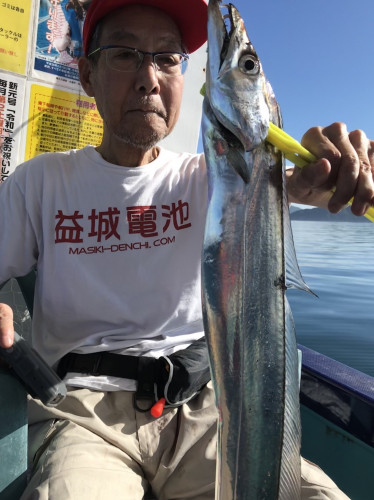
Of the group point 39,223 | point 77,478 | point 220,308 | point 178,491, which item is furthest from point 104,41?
point 178,491

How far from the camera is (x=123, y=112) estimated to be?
5.95ft

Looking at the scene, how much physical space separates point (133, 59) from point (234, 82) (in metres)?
0.86

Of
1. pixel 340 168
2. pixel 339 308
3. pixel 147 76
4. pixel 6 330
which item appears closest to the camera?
pixel 340 168

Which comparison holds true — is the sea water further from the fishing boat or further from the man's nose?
the man's nose

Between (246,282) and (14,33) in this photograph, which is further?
(14,33)

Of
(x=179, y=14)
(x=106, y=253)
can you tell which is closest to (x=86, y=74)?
(x=179, y=14)

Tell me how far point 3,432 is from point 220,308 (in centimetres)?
93

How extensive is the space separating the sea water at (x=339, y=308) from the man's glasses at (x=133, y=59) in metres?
3.28

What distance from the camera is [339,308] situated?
19.7ft

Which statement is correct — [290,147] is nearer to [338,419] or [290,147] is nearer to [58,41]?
[338,419]

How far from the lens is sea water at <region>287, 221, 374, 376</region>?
177 inches

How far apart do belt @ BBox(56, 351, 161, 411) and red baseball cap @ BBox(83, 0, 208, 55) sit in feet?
4.70

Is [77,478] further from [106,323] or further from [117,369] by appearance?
[106,323]

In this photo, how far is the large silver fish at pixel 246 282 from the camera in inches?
41.6
